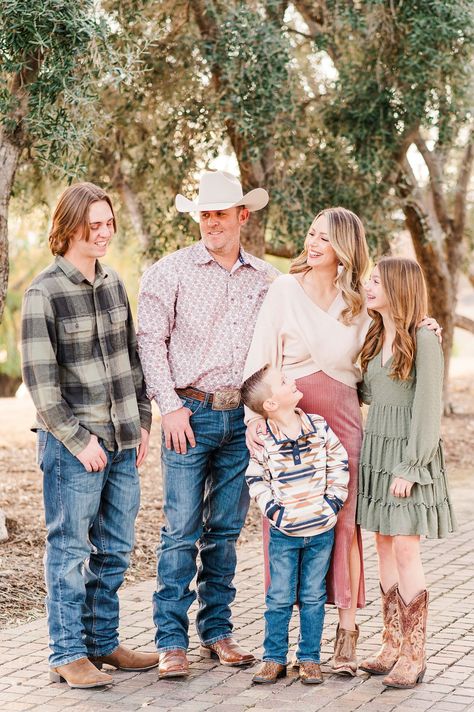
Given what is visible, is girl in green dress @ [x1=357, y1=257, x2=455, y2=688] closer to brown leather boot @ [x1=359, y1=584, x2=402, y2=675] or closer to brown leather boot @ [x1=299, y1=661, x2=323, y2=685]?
brown leather boot @ [x1=359, y1=584, x2=402, y2=675]

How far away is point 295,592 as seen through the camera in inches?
188

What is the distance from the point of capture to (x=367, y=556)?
748 centimetres

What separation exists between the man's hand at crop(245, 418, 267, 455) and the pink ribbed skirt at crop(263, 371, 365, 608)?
214mm

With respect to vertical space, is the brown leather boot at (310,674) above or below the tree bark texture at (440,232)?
below

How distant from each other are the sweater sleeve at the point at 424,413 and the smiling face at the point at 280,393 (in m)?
0.53

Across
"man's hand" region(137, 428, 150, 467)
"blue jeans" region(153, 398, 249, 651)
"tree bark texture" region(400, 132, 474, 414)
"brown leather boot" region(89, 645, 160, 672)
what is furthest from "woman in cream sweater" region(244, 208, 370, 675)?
"tree bark texture" region(400, 132, 474, 414)

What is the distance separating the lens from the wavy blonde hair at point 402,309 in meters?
4.69

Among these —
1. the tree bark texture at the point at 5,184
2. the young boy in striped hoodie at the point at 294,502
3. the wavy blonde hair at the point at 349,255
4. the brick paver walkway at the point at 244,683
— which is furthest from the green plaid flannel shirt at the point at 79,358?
the tree bark texture at the point at 5,184

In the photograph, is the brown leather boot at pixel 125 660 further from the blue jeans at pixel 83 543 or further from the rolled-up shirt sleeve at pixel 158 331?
the rolled-up shirt sleeve at pixel 158 331

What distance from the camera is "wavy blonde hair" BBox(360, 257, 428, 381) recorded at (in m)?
4.69

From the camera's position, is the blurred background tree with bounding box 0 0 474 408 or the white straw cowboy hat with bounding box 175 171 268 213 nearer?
the white straw cowboy hat with bounding box 175 171 268 213

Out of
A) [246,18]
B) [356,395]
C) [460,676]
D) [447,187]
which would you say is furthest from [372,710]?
[447,187]

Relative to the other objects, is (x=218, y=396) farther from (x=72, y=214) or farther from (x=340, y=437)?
(x=72, y=214)

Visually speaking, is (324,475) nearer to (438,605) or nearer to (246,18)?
(438,605)
